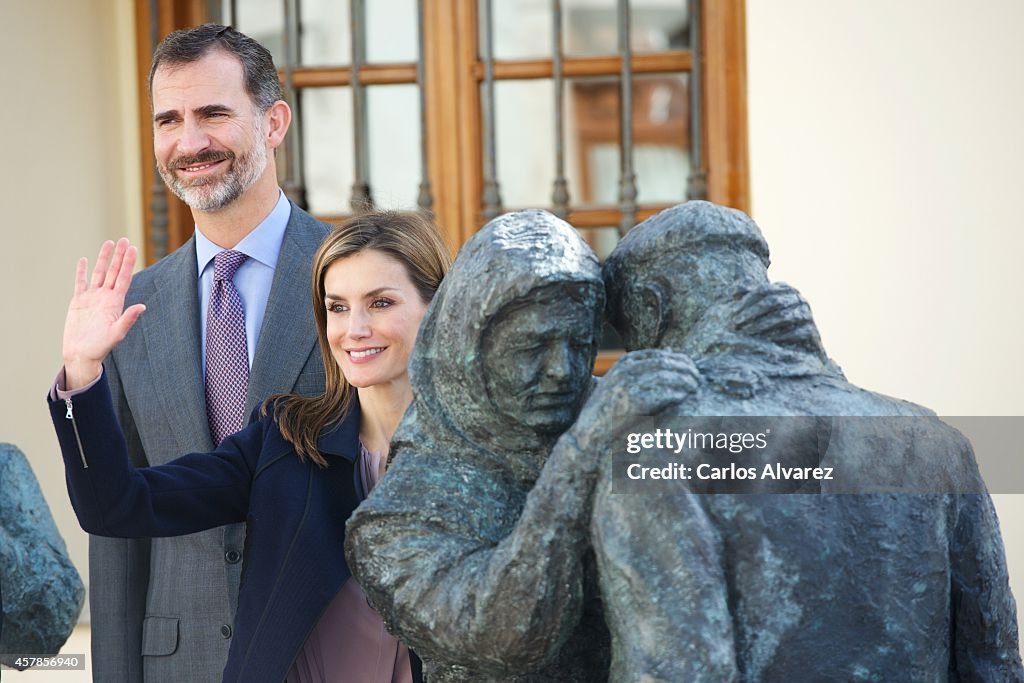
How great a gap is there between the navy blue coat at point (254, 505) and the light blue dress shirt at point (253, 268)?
472 mm

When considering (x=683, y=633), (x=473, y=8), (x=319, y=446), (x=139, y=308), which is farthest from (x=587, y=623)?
(x=473, y=8)

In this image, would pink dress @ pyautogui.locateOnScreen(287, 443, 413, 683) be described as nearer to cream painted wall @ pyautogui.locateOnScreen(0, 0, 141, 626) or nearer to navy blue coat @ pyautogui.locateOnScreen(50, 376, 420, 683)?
navy blue coat @ pyautogui.locateOnScreen(50, 376, 420, 683)

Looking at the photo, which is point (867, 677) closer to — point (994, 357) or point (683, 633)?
point (683, 633)

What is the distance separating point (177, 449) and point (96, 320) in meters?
0.50

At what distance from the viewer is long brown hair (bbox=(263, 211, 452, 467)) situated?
2010 millimetres

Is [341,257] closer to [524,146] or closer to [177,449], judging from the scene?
[177,449]

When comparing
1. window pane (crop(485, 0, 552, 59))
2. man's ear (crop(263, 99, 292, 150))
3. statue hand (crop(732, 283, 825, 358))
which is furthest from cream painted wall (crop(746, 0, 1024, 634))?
statue hand (crop(732, 283, 825, 358))

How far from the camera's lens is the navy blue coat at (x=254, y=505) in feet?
6.38

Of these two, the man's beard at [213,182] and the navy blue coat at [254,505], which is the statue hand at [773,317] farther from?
the man's beard at [213,182]

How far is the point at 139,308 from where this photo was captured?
6.49ft

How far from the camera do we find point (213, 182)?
2.51m

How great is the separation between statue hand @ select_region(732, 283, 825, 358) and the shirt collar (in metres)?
1.20

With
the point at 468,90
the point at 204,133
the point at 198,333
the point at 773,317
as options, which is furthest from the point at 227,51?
the point at 468,90

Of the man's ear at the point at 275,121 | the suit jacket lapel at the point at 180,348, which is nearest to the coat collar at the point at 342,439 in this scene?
the suit jacket lapel at the point at 180,348
